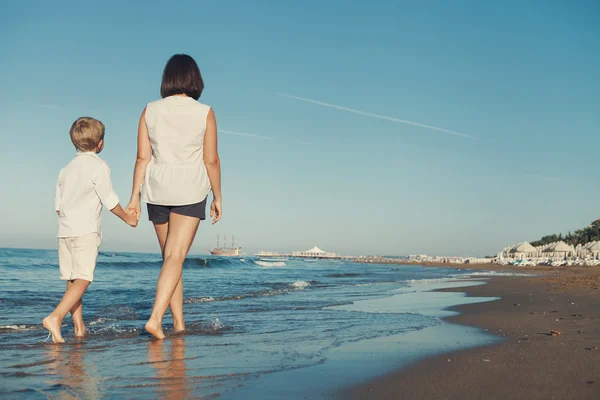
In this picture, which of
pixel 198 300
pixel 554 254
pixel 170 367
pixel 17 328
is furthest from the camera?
pixel 554 254

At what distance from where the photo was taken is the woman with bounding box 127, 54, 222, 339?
398 cm

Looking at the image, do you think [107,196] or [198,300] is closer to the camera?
[107,196]

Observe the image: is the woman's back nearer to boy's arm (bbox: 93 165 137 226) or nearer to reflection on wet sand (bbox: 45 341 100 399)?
boy's arm (bbox: 93 165 137 226)

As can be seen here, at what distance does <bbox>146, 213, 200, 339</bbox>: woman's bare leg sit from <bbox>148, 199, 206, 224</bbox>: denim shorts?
0.04 m

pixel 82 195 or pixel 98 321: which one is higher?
pixel 82 195

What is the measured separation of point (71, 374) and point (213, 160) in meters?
1.84

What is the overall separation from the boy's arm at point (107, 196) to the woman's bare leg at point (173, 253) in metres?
0.30

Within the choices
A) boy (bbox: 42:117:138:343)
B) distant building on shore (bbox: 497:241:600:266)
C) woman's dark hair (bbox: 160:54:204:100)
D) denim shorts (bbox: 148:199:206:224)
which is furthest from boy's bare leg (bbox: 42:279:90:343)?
distant building on shore (bbox: 497:241:600:266)

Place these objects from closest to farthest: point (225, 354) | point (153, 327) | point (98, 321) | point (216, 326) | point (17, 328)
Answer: point (225, 354) → point (153, 327) → point (216, 326) → point (17, 328) → point (98, 321)

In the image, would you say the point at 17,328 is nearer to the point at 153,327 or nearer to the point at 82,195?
the point at 82,195

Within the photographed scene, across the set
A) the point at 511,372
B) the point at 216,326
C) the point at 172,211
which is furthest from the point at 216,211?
the point at 511,372

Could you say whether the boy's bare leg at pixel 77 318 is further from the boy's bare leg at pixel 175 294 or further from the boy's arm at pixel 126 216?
the boy's arm at pixel 126 216

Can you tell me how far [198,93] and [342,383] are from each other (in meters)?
2.50

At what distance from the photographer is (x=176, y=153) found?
13.1 ft
